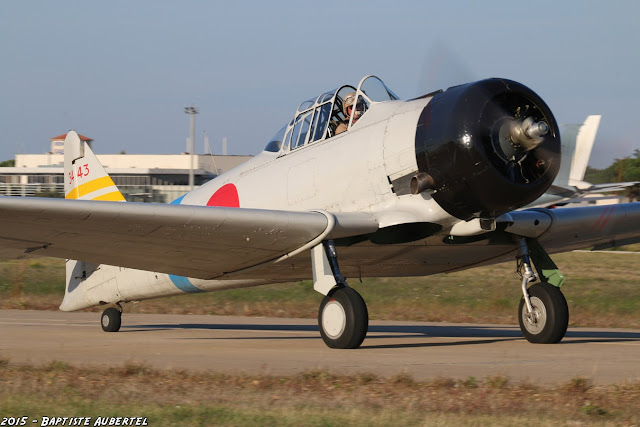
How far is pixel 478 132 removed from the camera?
802 cm

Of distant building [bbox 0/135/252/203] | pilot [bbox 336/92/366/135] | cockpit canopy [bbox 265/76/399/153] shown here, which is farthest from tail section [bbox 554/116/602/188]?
distant building [bbox 0/135/252/203]

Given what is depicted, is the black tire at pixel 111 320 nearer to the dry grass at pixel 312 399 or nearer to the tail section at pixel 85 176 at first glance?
the tail section at pixel 85 176

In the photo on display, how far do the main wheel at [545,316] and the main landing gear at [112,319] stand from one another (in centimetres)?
650

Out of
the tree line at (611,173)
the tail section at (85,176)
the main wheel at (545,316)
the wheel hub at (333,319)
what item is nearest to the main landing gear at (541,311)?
the main wheel at (545,316)

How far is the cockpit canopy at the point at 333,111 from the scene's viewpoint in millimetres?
9523

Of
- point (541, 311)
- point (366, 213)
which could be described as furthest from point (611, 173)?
point (366, 213)

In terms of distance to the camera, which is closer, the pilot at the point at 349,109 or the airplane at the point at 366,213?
the airplane at the point at 366,213

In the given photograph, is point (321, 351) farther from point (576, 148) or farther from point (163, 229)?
point (576, 148)

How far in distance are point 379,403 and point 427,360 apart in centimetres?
266

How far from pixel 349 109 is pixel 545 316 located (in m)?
3.33

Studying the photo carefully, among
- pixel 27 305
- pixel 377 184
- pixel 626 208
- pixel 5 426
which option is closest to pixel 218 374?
pixel 5 426

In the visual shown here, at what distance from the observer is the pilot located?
31.2ft

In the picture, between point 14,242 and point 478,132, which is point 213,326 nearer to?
point 14,242

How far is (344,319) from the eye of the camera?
8555 mm
